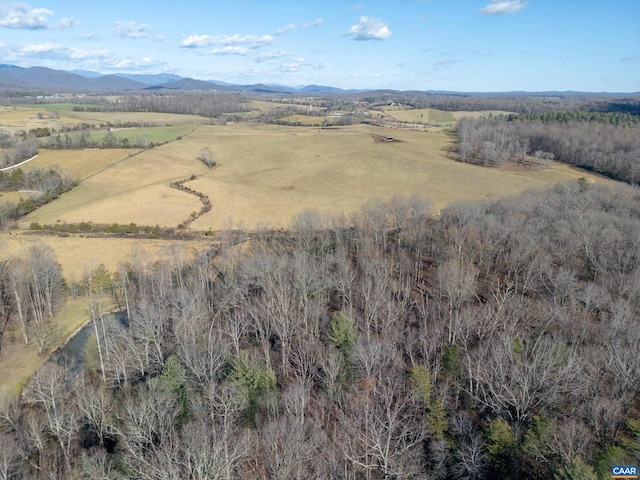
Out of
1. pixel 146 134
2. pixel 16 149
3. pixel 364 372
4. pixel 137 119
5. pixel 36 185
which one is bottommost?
pixel 364 372

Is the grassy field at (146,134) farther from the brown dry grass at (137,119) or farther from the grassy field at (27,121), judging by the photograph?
the grassy field at (27,121)

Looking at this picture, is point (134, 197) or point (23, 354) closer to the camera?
point (23, 354)

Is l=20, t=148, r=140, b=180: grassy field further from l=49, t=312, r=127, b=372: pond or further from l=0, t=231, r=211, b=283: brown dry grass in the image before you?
l=49, t=312, r=127, b=372: pond

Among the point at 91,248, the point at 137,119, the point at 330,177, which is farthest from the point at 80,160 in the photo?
the point at 137,119

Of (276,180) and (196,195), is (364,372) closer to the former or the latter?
(196,195)

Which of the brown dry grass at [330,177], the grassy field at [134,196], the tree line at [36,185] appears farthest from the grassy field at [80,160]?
the brown dry grass at [330,177]

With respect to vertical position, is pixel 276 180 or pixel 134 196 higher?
pixel 276 180

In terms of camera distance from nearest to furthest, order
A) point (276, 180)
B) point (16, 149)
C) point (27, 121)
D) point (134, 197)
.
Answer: point (134, 197) < point (276, 180) < point (16, 149) < point (27, 121)
